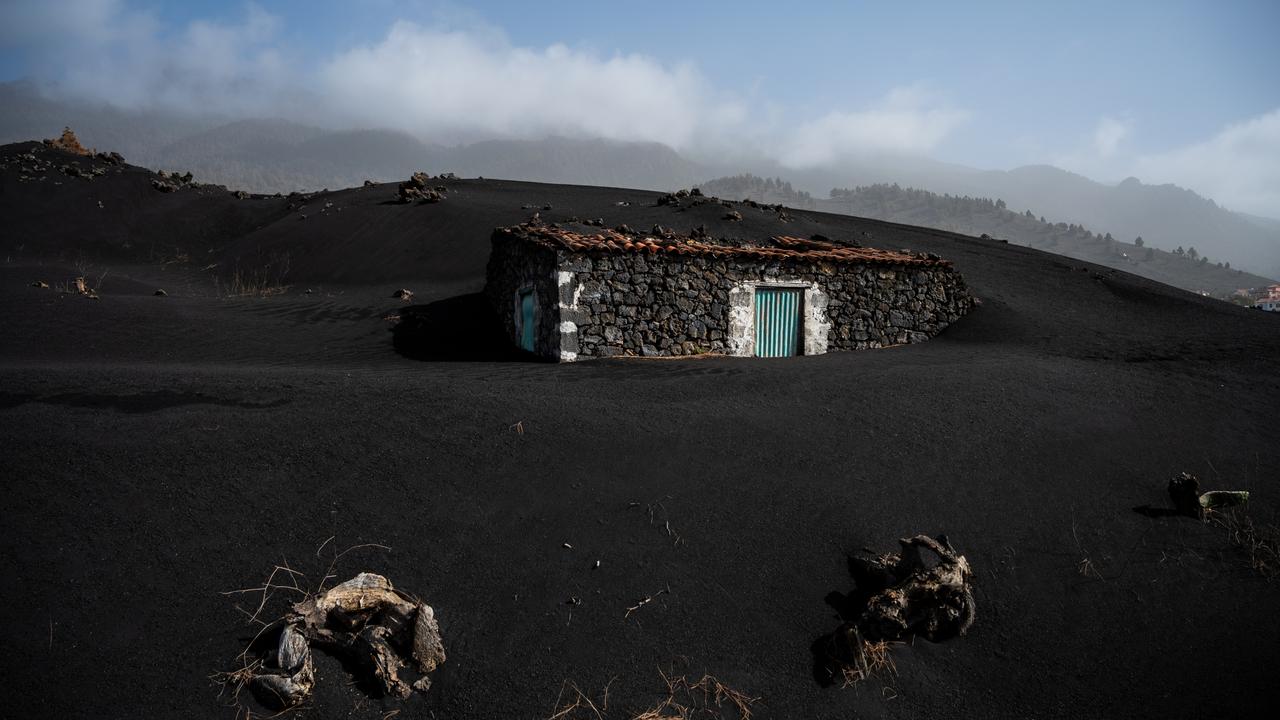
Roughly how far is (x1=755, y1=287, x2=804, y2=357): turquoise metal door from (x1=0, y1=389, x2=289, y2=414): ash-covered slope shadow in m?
9.04

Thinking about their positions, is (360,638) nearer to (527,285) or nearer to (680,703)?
(680,703)

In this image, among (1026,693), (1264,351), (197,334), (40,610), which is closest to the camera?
(40,610)

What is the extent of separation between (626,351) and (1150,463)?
8022mm

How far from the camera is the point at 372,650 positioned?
4.90m

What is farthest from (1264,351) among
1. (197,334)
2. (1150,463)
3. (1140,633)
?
(197,334)

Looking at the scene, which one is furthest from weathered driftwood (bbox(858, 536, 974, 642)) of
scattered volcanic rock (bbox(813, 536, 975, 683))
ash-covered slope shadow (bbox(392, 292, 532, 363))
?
ash-covered slope shadow (bbox(392, 292, 532, 363))

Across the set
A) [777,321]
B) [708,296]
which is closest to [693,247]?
[708,296]

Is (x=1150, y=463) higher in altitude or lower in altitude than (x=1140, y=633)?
higher

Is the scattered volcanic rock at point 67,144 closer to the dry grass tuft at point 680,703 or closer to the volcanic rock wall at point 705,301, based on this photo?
the volcanic rock wall at point 705,301

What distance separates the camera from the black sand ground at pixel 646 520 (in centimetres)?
508

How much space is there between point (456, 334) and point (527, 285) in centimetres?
302

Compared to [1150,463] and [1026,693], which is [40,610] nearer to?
[1026,693]

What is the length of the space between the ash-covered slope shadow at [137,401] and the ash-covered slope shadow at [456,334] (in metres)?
5.36

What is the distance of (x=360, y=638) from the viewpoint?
4.96 m
